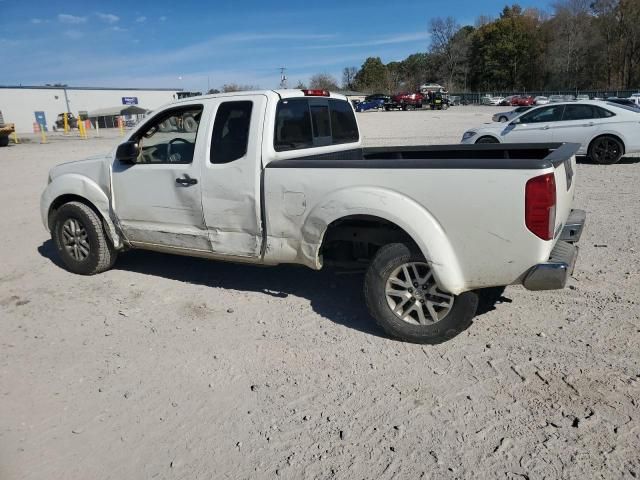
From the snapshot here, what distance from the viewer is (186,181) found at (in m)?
4.55

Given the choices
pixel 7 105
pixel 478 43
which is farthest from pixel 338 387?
pixel 478 43

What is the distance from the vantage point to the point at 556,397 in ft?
10.1

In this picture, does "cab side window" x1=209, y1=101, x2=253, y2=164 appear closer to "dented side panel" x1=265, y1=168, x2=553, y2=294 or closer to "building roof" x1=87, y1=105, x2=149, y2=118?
"dented side panel" x1=265, y1=168, x2=553, y2=294

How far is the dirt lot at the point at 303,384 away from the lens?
8.72 feet

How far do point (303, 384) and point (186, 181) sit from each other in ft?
7.22

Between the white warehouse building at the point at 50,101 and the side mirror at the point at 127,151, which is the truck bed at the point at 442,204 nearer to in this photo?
the side mirror at the point at 127,151

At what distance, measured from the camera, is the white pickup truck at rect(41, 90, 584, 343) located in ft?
10.8

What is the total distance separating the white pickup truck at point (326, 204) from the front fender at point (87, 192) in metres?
0.02

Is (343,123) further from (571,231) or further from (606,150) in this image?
(606,150)

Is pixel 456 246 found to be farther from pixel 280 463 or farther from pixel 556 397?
pixel 280 463

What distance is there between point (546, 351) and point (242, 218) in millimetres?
2599

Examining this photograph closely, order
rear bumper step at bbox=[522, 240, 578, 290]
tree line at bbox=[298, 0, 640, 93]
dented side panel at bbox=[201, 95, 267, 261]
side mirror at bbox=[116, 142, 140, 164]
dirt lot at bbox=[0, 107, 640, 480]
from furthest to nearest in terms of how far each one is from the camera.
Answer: tree line at bbox=[298, 0, 640, 93], side mirror at bbox=[116, 142, 140, 164], dented side panel at bbox=[201, 95, 267, 261], rear bumper step at bbox=[522, 240, 578, 290], dirt lot at bbox=[0, 107, 640, 480]

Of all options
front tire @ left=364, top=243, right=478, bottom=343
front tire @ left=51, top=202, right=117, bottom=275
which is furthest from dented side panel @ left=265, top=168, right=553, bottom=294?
front tire @ left=51, top=202, right=117, bottom=275

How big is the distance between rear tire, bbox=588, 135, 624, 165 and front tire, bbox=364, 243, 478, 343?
10249mm
